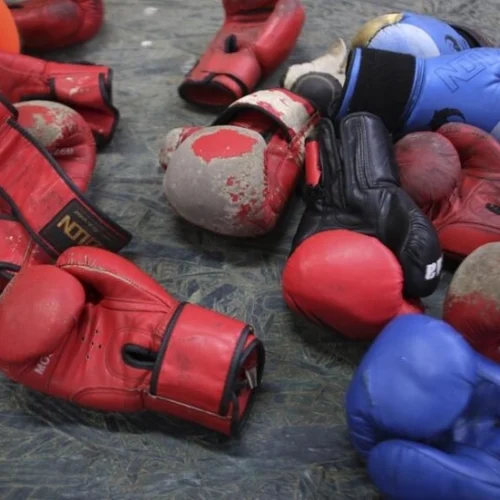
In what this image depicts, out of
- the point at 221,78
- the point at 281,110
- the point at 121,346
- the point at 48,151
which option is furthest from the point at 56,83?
the point at 121,346

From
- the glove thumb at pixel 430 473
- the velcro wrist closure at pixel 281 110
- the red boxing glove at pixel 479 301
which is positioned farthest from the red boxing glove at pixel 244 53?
the glove thumb at pixel 430 473

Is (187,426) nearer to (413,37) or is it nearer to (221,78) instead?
(221,78)

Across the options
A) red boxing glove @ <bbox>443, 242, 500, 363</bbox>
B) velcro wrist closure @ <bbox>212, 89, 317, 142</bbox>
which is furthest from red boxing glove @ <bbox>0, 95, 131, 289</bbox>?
red boxing glove @ <bbox>443, 242, 500, 363</bbox>

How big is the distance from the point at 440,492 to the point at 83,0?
1226 millimetres

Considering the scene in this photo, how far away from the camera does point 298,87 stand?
122 cm

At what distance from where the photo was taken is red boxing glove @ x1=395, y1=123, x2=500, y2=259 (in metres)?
1.01

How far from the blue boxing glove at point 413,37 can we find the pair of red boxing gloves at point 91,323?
617 mm

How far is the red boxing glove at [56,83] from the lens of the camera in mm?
1217

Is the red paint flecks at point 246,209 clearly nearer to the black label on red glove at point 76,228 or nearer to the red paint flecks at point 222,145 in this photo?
the red paint flecks at point 222,145

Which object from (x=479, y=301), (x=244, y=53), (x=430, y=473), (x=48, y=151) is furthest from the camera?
(x=244, y=53)

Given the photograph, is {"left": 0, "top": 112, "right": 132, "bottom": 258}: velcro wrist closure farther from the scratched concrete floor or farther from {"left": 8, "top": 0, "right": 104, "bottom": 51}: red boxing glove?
{"left": 8, "top": 0, "right": 104, "bottom": 51}: red boxing glove

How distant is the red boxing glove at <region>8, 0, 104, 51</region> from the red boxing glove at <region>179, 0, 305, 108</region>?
0.28m

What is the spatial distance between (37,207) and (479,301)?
66 centimetres

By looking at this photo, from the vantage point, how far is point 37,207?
1.01 m
